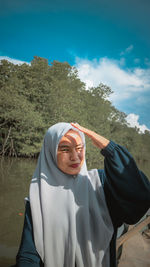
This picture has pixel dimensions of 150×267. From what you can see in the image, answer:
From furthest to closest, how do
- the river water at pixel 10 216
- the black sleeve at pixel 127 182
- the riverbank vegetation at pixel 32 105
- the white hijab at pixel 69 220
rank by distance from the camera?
the riverbank vegetation at pixel 32 105, the river water at pixel 10 216, the white hijab at pixel 69 220, the black sleeve at pixel 127 182

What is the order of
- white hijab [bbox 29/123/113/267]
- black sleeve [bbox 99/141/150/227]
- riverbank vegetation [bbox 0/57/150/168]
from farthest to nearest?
riverbank vegetation [bbox 0/57/150/168], white hijab [bbox 29/123/113/267], black sleeve [bbox 99/141/150/227]

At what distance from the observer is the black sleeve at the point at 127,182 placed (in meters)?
0.93

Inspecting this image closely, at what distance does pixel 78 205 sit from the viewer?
1.10 meters

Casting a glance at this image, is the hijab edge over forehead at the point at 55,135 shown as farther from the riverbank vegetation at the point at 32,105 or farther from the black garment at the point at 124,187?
the riverbank vegetation at the point at 32,105

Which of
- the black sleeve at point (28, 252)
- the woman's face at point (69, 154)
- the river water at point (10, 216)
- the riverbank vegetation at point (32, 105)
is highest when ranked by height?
the riverbank vegetation at point (32, 105)

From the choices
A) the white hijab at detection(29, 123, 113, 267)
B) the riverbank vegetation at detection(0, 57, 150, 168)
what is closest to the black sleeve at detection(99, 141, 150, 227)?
→ the white hijab at detection(29, 123, 113, 267)

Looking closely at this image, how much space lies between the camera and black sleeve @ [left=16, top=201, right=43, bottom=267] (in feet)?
3.19

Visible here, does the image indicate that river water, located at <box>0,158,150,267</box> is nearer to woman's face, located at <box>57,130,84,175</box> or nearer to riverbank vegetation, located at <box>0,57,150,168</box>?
woman's face, located at <box>57,130,84,175</box>

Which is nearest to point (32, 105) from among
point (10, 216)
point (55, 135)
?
point (10, 216)

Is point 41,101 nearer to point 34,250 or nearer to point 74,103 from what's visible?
point 74,103

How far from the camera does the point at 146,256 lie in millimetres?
2908

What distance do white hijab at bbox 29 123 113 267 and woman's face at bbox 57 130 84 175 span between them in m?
0.04

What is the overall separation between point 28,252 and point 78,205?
0.42 m

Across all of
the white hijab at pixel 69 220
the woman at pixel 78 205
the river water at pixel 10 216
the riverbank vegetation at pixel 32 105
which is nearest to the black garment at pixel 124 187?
the woman at pixel 78 205
